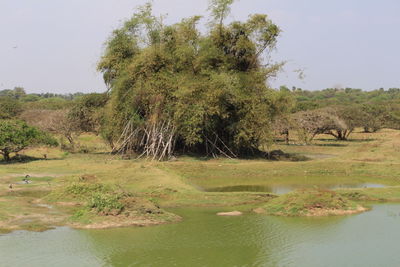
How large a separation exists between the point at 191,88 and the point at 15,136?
36.1ft

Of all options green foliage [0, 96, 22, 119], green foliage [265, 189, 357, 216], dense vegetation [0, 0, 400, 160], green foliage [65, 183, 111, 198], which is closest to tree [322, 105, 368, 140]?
dense vegetation [0, 0, 400, 160]

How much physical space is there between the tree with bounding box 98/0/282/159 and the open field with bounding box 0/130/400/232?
214 cm

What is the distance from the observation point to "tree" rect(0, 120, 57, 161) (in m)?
27.4

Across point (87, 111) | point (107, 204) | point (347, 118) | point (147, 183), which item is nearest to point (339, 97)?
point (347, 118)

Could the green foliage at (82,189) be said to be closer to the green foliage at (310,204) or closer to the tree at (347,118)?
the green foliage at (310,204)

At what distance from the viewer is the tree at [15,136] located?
2737cm

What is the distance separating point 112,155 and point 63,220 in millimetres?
17814

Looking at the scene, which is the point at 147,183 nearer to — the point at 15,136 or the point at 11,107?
the point at 15,136

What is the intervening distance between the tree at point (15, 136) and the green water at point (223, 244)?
49.5 feet

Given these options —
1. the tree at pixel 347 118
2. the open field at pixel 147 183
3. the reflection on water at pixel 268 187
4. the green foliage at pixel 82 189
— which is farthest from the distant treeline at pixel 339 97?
the green foliage at pixel 82 189

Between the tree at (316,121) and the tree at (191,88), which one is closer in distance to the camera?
the tree at (191,88)

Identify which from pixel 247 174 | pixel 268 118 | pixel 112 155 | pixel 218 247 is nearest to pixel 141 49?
pixel 112 155

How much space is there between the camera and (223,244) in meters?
12.8

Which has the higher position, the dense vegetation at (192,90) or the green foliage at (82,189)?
the dense vegetation at (192,90)
